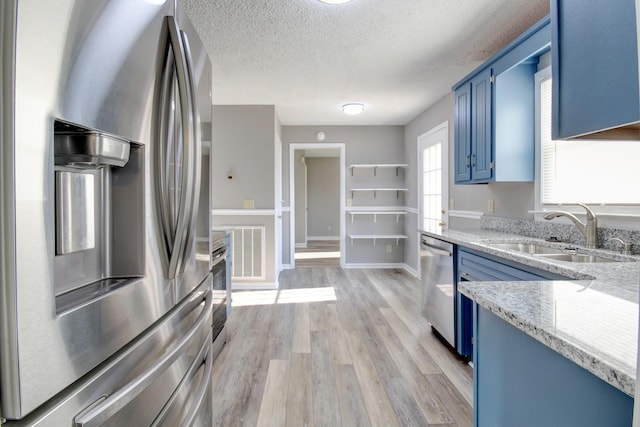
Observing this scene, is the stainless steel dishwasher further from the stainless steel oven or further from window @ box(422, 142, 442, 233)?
the stainless steel oven

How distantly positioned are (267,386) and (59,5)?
6.92ft

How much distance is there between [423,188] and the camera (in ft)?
16.0

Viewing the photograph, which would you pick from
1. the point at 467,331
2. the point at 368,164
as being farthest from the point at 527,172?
the point at 368,164

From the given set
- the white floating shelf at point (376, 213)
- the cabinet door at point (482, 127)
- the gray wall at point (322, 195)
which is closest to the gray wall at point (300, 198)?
the gray wall at point (322, 195)

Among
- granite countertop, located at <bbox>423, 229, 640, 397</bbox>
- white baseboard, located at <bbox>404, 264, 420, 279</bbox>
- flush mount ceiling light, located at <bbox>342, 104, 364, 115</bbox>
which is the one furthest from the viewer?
white baseboard, located at <bbox>404, 264, 420, 279</bbox>

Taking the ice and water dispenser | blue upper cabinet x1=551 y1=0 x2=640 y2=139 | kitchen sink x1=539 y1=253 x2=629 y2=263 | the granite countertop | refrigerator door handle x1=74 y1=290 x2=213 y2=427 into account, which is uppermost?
blue upper cabinet x1=551 y1=0 x2=640 y2=139

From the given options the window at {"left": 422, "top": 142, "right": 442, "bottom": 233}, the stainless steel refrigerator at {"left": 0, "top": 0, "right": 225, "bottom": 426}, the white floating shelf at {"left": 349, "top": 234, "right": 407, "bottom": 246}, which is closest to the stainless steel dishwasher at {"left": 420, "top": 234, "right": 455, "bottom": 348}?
the window at {"left": 422, "top": 142, "right": 442, "bottom": 233}

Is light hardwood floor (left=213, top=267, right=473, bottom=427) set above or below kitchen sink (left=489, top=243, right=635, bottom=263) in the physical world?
below

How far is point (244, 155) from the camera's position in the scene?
14.6ft

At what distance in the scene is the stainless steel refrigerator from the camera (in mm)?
458

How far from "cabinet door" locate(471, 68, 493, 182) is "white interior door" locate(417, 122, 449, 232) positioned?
1233mm

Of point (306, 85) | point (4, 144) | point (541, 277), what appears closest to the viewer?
point (4, 144)

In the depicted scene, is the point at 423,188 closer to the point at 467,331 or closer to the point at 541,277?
the point at 467,331

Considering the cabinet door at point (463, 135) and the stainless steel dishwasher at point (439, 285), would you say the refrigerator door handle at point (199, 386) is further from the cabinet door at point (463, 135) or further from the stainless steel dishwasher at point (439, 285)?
the cabinet door at point (463, 135)
